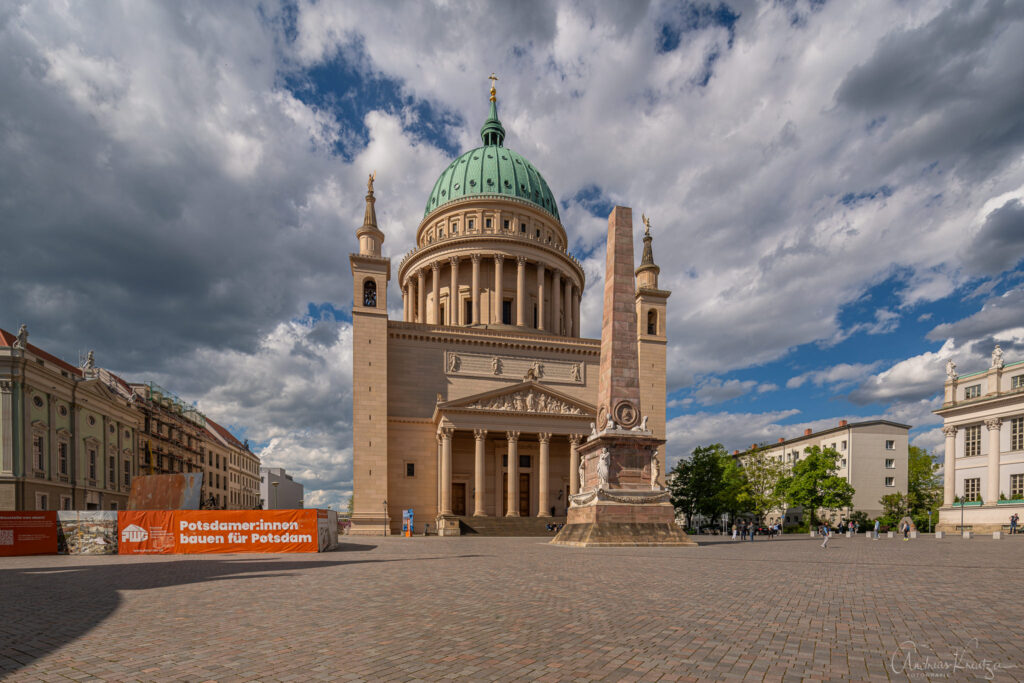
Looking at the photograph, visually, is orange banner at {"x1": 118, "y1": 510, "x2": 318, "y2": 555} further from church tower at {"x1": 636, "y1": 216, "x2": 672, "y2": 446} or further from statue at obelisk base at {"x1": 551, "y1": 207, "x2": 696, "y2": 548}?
church tower at {"x1": 636, "y1": 216, "x2": 672, "y2": 446}

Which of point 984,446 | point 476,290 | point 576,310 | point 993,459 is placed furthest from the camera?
point 576,310

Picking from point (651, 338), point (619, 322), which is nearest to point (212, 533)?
point (619, 322)

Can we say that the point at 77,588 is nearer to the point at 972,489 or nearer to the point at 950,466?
the point at 972,489

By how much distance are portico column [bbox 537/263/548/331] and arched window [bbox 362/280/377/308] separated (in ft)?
74.8

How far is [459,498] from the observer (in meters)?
55.1

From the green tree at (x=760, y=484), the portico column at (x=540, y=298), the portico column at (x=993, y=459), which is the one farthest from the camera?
the portico column at (x=540, y=298)

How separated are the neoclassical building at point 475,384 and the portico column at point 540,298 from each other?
178mm

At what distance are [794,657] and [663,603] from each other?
3578 mm

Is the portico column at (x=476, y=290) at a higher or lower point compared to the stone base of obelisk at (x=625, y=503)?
higher

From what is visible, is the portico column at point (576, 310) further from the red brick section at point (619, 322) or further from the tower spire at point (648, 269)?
Answer: the red brick section at point (619, 322)

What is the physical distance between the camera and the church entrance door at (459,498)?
5438cm

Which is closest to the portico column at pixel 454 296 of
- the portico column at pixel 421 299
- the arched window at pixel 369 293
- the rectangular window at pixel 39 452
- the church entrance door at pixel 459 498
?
the portico column at pixel 421 299

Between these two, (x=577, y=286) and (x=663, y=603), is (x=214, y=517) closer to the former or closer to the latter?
(x=663, y=603)

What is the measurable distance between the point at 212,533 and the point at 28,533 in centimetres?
789
